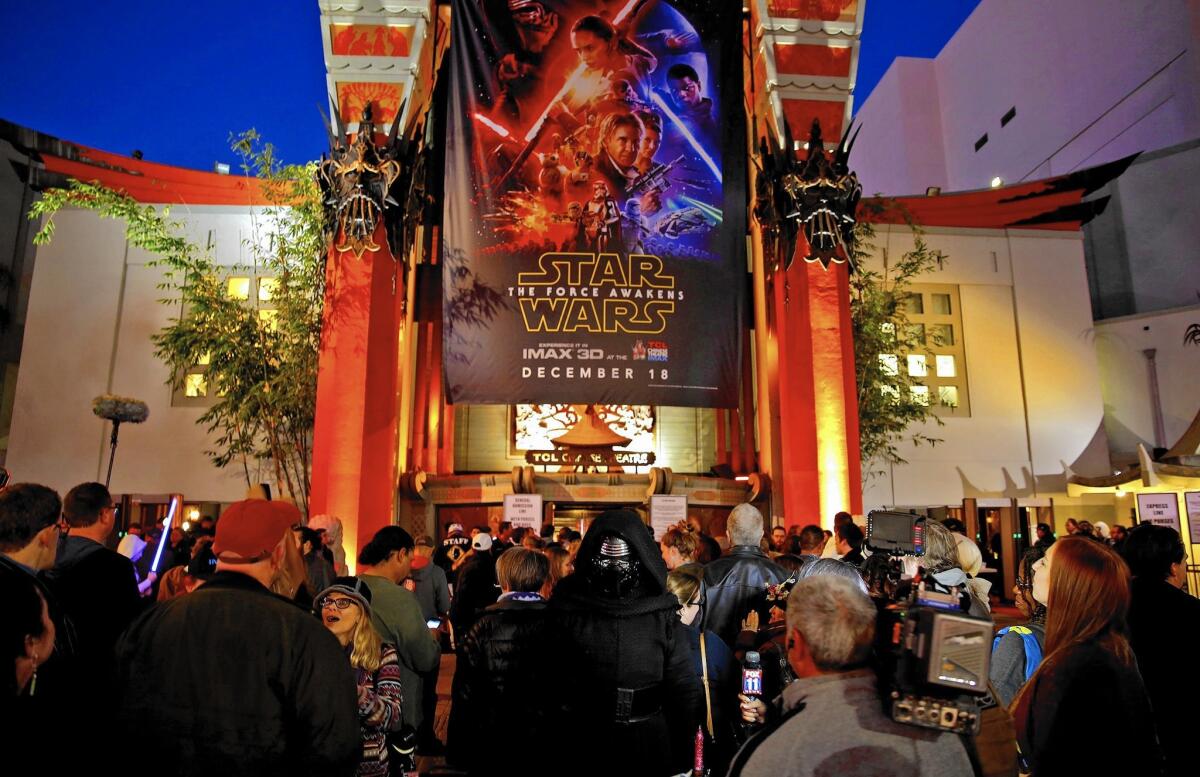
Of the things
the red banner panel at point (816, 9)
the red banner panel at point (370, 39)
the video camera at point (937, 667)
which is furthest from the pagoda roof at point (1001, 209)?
the video camera at point (937, 667)

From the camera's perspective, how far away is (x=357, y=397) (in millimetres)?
10164

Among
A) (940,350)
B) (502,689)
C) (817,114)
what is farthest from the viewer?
(940,350)

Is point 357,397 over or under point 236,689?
over

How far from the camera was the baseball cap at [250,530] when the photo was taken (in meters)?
1.96

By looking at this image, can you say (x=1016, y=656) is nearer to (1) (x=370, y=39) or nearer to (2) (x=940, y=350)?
(1) (x=370, y=39)

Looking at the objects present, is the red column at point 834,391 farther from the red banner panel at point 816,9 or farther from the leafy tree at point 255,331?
the leafy tree at point 255,331

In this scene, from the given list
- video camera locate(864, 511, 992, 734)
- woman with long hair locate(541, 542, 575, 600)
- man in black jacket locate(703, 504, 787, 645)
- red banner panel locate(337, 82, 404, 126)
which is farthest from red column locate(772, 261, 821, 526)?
video camera locate(864, 511, 992, 734)

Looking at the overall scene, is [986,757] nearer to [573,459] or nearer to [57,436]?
[573,459]

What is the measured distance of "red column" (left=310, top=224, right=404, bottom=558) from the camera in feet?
32.7

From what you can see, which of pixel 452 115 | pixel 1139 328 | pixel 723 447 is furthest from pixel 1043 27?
pixel 452 115

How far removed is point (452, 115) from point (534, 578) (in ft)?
30.8

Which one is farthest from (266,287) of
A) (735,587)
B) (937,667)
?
(937,667)

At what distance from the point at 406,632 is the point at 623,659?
4.90 feet

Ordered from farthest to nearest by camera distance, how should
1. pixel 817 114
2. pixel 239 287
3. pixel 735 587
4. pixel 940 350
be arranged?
pixel 940 350
pixel 239 287
pixel 817 114
pixel 735 587
